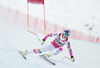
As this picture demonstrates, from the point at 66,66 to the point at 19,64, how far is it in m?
1.60

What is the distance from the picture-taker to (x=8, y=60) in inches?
149

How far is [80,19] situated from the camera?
65.7 feet

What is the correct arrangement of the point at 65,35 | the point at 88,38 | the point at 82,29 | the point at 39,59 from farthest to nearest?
the point at 82,29, the point at 88,38, the point at 39,59, the point at 65,35

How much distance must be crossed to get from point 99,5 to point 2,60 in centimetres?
1638

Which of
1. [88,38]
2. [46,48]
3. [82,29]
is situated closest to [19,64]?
[46,48]

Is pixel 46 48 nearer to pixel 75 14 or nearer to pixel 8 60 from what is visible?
pixel 8 60

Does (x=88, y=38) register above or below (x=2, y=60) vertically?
below

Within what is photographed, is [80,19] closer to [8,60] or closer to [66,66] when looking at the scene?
[66,66]

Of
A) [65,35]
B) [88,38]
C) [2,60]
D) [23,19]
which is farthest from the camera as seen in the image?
[23,19]

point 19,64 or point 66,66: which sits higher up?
point 19,64

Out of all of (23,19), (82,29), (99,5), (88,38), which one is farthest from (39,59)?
(99,5)

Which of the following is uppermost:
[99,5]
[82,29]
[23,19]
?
[99,5]

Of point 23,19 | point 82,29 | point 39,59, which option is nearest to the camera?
point 39,59

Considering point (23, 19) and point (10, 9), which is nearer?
point (23, 19)
